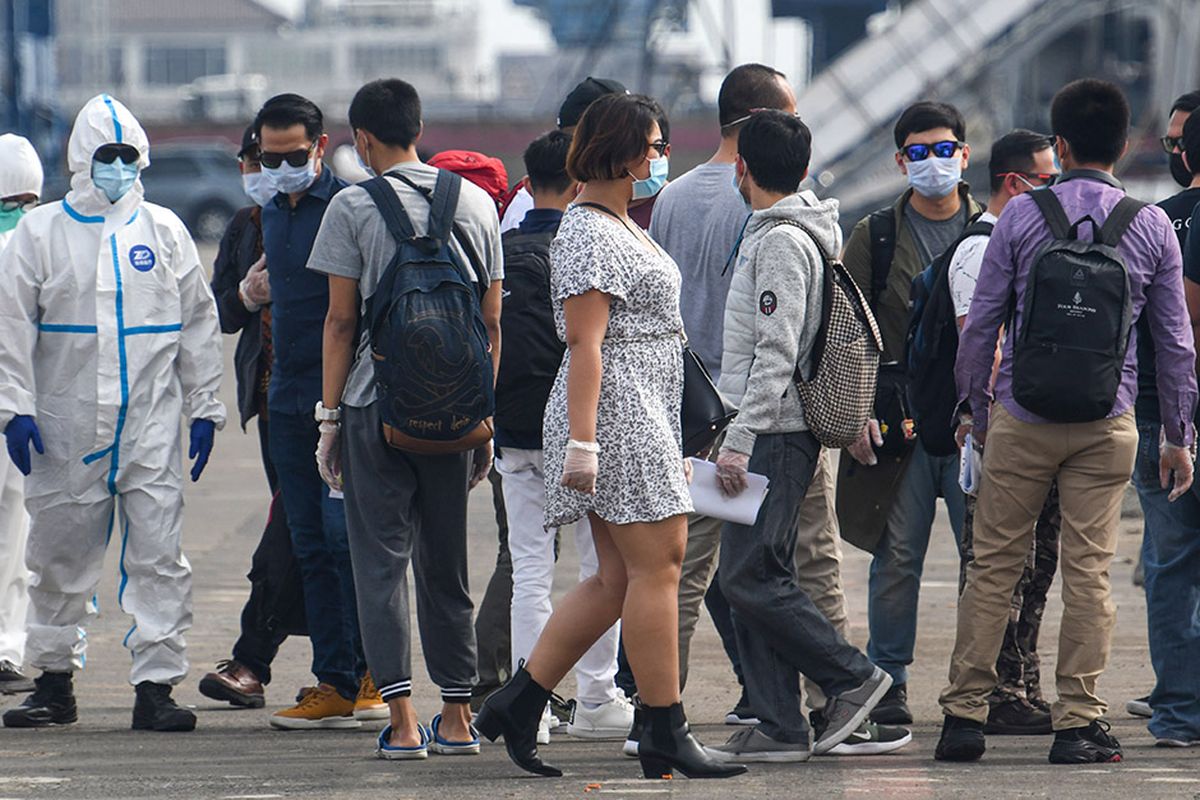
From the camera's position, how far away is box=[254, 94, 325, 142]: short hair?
7.17 metres

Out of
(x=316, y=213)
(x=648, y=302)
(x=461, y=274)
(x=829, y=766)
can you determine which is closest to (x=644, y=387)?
(x=648, y=302)

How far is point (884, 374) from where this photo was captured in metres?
7.23

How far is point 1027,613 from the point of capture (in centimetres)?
706

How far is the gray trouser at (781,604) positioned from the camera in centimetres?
625

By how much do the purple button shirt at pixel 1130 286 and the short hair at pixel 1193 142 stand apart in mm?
521

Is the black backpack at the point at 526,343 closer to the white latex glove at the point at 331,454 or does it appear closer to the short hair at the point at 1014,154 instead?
the white latex glove at the point at 331,454

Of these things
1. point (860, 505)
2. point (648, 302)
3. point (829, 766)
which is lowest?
point (829, 766)

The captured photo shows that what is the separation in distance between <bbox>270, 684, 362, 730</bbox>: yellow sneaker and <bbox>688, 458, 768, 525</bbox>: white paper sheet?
5.41 ft

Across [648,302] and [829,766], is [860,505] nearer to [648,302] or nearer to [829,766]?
[829,766]

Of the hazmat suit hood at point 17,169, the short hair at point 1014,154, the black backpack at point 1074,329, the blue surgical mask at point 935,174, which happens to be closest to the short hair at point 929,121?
the blue surgical mask at point 935,174

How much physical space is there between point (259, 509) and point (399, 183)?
23.7ft

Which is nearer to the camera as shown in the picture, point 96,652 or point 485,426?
point 485,426

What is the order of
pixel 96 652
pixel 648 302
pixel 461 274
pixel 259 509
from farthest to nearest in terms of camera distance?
pixel 259 509, pixel 96 652, pixel 461 274, pixel 648 302

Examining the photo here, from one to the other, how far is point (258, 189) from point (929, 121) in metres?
2.24
